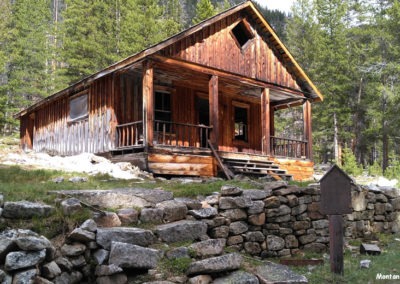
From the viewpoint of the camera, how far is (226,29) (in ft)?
52.0

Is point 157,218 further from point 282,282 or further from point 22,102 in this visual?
point 22,102

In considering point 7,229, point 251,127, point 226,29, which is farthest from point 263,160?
point 7,229

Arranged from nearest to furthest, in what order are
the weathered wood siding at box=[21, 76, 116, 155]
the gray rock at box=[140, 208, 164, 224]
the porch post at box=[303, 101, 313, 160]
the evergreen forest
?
the gray rock at box=[140, 208, 164, 224] < the weathered wood siding at box=[21, 76, 116, 155] < the porch post at box=[303, 101, 313, 160] < the evergreen forest

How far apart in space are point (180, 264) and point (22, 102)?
33691 millimetres

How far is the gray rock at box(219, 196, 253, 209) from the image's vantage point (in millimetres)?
7600

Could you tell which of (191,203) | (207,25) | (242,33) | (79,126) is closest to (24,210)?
(191,203)

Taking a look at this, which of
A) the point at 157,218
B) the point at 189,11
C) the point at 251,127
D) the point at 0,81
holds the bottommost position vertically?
the point at 157,218

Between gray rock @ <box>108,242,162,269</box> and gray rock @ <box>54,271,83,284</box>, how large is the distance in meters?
0.43

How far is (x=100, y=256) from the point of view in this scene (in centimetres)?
513

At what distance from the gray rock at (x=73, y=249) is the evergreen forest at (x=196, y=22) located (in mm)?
28350

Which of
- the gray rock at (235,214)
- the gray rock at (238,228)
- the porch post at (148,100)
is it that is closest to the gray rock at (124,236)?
the gray rock at (235,214)

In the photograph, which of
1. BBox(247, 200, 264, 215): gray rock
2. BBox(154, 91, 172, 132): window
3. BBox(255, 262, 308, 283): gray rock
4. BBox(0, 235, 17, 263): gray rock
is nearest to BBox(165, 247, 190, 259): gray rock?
BBox(255, 262, 308, 283): gray rock

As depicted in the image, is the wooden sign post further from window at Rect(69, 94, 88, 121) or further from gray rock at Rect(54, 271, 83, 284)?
window at Rect(69, 94, 88, 121)

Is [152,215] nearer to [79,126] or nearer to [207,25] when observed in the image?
[207,25]
